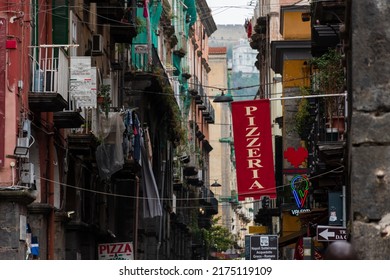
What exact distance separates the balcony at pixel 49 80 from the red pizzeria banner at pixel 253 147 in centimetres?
334

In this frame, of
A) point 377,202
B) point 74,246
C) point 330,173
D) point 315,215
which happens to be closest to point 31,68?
point 74,246

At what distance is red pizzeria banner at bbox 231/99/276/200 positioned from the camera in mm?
24875

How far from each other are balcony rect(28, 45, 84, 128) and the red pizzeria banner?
3335 millimetres

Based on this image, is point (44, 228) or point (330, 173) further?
point (330, 173)

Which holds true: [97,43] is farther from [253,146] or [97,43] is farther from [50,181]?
[50,181]

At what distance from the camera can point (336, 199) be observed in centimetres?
2772

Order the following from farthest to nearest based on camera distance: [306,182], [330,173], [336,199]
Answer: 1. [306,182]
2. [330,173]
3. [336,199]

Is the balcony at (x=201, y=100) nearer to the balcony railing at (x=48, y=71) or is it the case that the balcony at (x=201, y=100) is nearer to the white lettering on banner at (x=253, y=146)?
the white lettering on banner at (x=253, y=146)

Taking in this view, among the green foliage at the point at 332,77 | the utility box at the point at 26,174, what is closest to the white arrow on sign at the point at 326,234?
the green foliage at the point at 332,77

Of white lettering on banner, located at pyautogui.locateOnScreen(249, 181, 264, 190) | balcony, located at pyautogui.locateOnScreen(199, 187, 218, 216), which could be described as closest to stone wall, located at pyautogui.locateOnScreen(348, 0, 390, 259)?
white lettering on banner, located at pyautogui.locateOnScreen(249, 181, 264, 190)

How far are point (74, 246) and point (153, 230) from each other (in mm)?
16044
